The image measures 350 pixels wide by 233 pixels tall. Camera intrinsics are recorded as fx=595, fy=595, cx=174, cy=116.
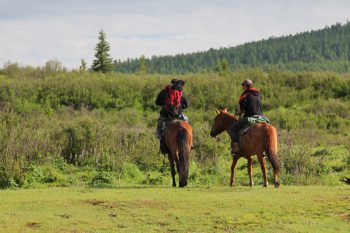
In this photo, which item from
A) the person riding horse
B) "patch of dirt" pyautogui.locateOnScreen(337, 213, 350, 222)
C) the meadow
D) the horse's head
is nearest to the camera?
"patch of dirt" pyautogui.locateOnScreen(337, 213, 350, 222)

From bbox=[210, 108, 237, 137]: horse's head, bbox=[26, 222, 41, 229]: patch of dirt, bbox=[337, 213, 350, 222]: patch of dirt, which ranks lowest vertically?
bbox=[26, 222, 41, 229]: patch of dirt

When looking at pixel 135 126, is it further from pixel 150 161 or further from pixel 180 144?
pixel 180 144

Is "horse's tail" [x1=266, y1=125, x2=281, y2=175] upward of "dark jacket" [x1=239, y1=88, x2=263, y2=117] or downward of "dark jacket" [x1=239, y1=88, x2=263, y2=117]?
downward

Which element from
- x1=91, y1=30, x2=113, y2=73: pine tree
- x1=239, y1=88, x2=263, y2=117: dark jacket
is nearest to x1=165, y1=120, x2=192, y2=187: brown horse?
x1=239, y1=88, x2=263, y2=117: dark jacket

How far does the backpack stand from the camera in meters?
17.2

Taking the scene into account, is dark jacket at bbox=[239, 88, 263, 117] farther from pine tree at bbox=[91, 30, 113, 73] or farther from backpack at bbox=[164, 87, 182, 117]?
pine tree at bbox=[91, 30, 113, 73]

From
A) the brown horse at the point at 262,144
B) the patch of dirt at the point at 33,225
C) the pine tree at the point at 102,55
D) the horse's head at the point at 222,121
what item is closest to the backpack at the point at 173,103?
the horse's head at the point at 222,121

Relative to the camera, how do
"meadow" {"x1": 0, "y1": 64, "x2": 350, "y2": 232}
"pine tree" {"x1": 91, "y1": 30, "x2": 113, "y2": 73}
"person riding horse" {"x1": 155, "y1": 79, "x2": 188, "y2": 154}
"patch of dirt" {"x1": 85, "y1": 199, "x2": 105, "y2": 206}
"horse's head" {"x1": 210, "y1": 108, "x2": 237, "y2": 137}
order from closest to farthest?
"meadow" {"x1": 0, "y1": 64, "x2": 350, "y2": 232}
"patch of dirt" {"x1": 85, "y1": 199, "x2": 105, "y2": 206}
"person riding horse" {"x1": 155, "y1": 79, "x2": 188, "y2": 154}
"horse's head" {"x1": 210, "y1": 108, "x2": 237, "y2": 137}
"pine tree" {"x1": 91, "y1": 30, "x2": 113, "y2": 73}

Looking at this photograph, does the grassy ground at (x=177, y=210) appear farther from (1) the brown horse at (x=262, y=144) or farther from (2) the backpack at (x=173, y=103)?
(2) the backpack at (x=173, y=103)

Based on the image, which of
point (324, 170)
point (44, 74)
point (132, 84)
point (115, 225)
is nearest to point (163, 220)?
point (115, 225)

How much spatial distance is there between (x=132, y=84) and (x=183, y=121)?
2344 centimetres

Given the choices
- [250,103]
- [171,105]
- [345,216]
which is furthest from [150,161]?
[345,216]

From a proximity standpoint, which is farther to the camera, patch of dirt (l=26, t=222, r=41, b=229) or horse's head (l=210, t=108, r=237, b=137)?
horse's head (l=210, t=108, r=237, b=137)

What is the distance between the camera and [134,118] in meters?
34.2
